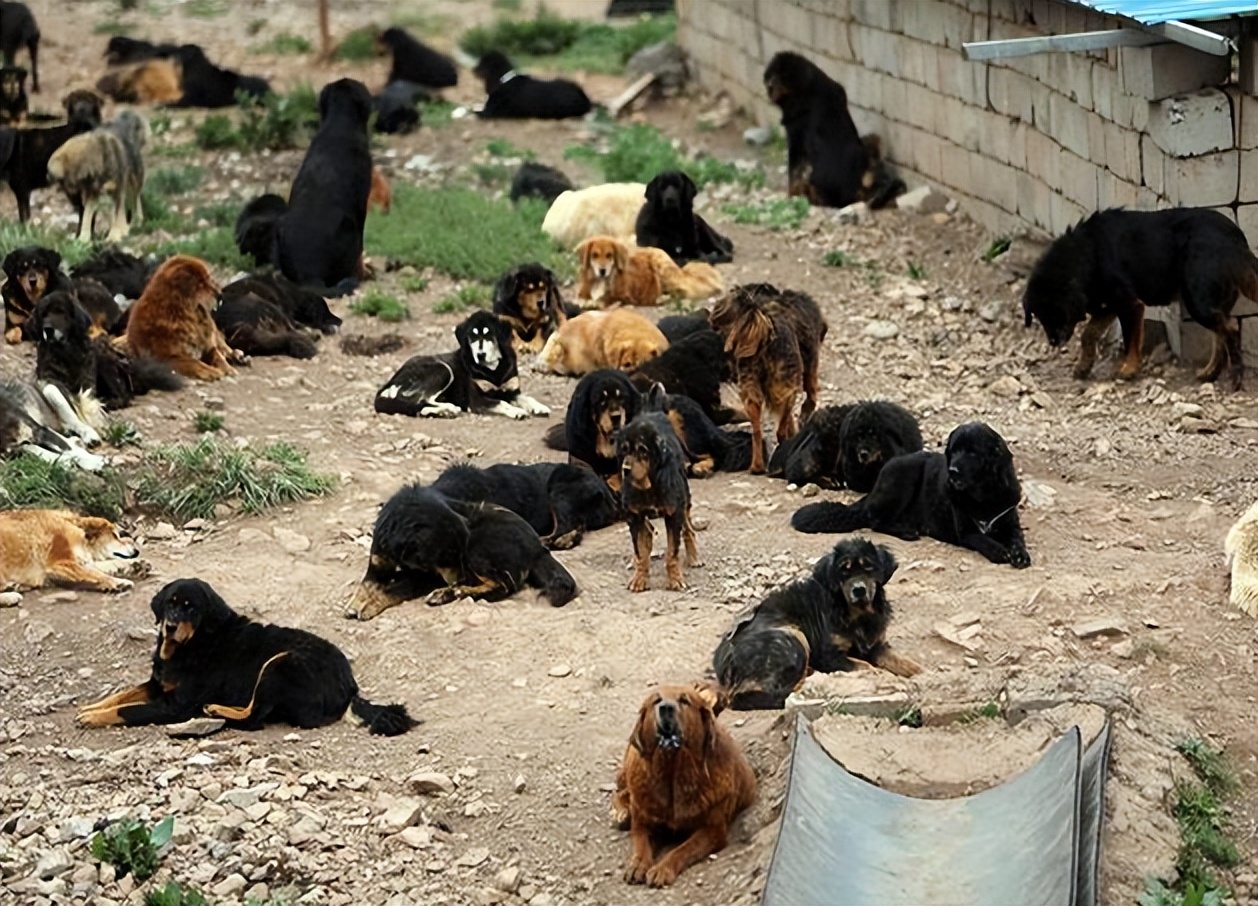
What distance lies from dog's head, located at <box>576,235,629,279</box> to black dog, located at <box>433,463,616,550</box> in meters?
4.64

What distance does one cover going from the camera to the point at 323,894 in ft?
24.5

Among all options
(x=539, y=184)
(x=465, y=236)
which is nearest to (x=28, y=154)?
(x=465, y=236)

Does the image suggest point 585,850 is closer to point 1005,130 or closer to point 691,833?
point 691,833

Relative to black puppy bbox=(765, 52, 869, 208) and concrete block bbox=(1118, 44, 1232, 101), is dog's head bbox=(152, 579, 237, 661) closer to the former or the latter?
concrete block bbox=(1118, 44, 1232, 101)

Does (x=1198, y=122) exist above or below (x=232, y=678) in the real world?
above

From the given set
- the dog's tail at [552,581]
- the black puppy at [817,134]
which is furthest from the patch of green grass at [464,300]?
the dog's tail at [552,581]

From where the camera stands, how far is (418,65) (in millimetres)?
27453

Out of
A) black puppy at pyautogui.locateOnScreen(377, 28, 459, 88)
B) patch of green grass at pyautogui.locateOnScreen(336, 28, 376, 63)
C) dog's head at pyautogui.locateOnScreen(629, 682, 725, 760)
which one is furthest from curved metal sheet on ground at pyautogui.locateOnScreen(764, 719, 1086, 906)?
patch of green grass at pyautogui.locateOnScreen(336, 28, 376, 63)

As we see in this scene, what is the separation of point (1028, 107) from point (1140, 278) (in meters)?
3.36

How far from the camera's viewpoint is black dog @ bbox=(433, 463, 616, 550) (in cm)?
1149

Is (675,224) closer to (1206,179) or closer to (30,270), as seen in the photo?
(1206,179)

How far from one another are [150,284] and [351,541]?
13.4 ft

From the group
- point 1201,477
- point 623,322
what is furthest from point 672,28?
point 1201,477

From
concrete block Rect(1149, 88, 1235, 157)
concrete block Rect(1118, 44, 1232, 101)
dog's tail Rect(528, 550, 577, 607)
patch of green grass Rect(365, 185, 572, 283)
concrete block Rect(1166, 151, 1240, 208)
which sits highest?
concrete block Rect(1118, 44, 1232, 101)
